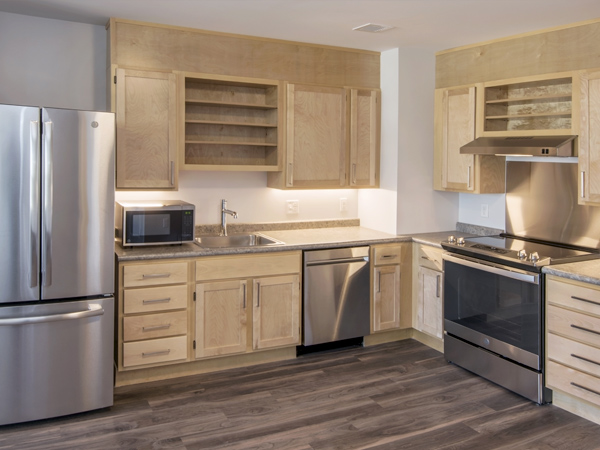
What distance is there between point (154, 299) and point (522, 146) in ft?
8.46

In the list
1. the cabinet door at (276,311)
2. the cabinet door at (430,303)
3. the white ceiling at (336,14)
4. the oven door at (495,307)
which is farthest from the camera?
the cabinet door at (430,303)

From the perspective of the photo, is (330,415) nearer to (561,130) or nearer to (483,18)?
(561,130)

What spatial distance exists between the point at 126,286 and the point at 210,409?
0.92 meters

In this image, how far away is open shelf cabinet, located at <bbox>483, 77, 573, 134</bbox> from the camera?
3803 millimetres

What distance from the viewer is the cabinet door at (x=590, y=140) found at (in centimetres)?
337

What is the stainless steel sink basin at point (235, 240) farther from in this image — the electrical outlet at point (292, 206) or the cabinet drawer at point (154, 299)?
the cabinet drawer at point (154, 299)

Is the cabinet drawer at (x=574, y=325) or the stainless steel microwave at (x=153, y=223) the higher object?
the stainless steel microwave at (x=153, y=223)

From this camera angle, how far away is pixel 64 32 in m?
3.82

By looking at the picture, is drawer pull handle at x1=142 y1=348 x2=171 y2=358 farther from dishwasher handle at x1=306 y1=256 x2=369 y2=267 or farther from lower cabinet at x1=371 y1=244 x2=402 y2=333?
lower cabinet at x1=371 y1=244 x2=402 y2=333

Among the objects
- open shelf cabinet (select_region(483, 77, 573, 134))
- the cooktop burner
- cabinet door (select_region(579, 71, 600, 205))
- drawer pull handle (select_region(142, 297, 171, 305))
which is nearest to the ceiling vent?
open shelf cabinet (select_region(483, 77, 573, 134))

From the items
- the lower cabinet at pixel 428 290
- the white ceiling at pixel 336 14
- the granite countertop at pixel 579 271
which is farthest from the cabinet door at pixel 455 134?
the granite countertop at pixel 579 271

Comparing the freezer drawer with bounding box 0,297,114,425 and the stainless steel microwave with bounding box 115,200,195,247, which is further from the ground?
the stainless steel microwave with bounding box 115,200,195,247

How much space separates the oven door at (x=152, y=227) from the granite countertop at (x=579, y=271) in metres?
2.32

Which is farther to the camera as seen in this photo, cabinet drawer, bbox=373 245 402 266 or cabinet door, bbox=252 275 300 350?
cabinet drawer, bbox=373 245 402 266
